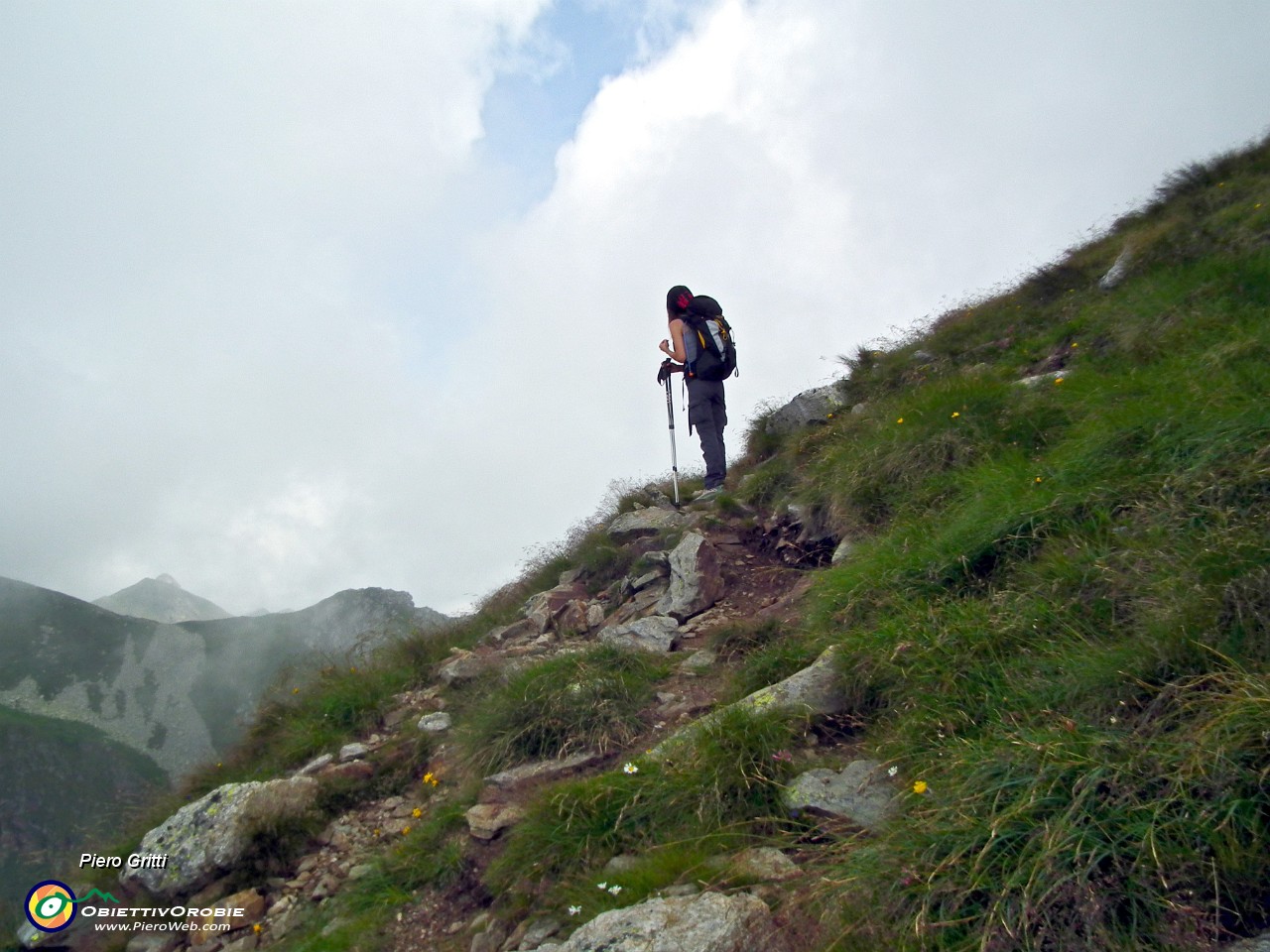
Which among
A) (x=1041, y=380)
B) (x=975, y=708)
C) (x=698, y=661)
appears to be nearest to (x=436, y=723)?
(x=698, y=661)

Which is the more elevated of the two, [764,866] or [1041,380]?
[1041,380]

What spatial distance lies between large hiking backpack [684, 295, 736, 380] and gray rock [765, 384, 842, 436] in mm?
1303

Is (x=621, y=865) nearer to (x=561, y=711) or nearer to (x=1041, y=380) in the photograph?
(x=561, y=711)

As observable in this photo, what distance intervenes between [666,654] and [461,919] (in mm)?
2723

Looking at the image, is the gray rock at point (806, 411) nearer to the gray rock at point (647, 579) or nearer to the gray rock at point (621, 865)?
the gray rock at point (647, 579)

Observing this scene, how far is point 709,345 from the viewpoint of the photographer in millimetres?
10102

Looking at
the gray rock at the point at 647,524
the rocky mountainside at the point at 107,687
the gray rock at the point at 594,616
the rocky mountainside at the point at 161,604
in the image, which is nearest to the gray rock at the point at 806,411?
the gray rock at the point at 647,524

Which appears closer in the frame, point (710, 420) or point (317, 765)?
point (317, 765)

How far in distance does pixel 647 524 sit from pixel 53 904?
672 cm

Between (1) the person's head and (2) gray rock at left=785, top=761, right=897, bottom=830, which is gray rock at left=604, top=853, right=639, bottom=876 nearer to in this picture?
(2) gray rock at left=785, top=761, right=897, bottom=830

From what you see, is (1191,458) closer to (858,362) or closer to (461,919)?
(461,919)

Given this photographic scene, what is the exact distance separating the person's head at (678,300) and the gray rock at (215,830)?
6.92 meters

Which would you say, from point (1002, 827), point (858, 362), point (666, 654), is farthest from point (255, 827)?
point (858, 362)

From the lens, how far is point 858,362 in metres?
12.1
